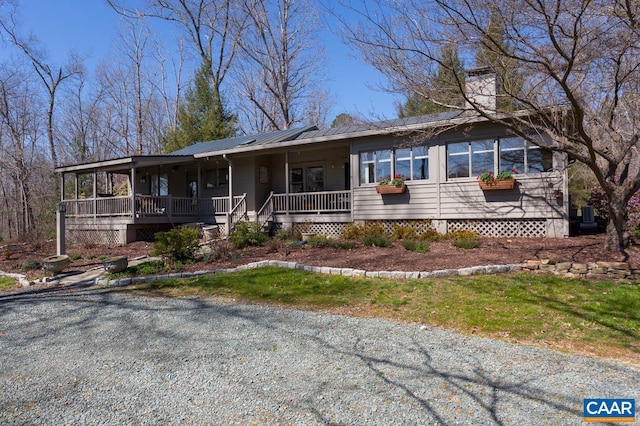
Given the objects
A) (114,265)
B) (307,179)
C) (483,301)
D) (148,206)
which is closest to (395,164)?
(307,179)

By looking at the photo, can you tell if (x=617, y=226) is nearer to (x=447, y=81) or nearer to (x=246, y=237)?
(x=447, y=81)

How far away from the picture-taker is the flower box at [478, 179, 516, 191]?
10.2 meters

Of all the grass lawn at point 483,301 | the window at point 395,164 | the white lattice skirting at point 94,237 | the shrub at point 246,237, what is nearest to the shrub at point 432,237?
the window at point 395,164

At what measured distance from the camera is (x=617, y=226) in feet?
24.8

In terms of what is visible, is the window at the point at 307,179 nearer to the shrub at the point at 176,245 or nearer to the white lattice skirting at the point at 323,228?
the white lattice skirting at the point at 323,228

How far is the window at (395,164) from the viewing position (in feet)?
39.1

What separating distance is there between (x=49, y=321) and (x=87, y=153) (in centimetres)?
2873

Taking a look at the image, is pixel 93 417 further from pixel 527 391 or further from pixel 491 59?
pixel 491 59

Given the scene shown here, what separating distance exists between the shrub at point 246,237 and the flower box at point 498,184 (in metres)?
6.45

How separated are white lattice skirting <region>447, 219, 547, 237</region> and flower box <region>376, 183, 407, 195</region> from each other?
169 cm

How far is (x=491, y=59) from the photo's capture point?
23.1 ft

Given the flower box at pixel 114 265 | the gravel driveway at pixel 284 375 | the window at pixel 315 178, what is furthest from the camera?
the window at pixel 315 178

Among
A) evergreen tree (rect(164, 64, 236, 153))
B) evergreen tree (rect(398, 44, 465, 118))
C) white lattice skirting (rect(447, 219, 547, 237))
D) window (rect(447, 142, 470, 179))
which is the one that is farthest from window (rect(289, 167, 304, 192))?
evergreen tree (rect(164, 64, 236, 153))

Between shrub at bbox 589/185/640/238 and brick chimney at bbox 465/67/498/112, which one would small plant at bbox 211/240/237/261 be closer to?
brick chimney at bbox 465/67/498/112
